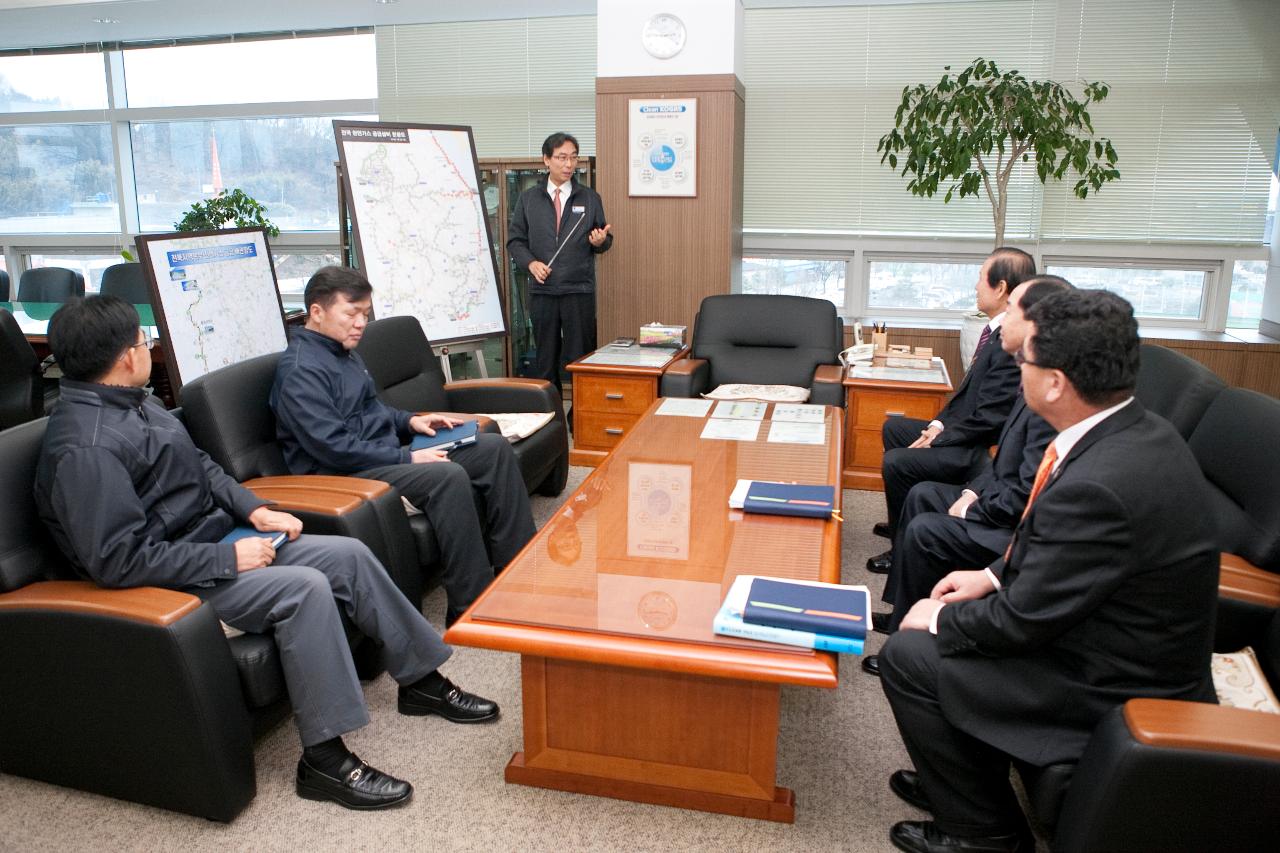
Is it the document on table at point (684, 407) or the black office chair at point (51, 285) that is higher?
the black office chair at point (51, 285)

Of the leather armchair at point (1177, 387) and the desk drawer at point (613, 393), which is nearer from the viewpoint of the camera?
the leather armchair at point (1177, 387)

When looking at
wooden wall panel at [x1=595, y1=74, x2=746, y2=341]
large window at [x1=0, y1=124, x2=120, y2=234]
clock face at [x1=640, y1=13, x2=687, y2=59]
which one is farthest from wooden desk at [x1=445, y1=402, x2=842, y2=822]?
large window at [x1=0, y1=124, x2=120, y2=234]

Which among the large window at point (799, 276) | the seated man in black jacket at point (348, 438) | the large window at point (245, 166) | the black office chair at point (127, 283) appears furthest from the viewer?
the large window at point (245, 166)

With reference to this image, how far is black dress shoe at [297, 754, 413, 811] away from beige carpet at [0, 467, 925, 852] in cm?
2

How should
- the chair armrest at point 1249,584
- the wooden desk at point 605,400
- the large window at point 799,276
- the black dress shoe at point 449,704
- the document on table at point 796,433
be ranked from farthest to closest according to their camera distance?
the large window at point 799,276 < the wooden desk at point 605,400 < the document on table at point 796,433 < the black dress shoe at point 449,704 < the chair armrest at point 1249,584

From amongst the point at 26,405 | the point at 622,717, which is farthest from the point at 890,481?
the point at 26,405

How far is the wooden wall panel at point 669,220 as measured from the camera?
5.20 metres

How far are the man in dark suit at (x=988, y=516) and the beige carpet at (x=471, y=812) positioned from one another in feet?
1.29

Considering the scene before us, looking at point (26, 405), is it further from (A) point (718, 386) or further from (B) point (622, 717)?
(B) point (622, 717)

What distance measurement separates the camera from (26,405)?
4172 mm

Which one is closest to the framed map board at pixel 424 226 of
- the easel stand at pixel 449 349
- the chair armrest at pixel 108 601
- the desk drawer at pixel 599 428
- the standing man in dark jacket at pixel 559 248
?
the easel stand at pixel 449 349

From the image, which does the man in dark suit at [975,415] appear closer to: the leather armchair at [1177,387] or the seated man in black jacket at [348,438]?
the leather armchair at [1177,387]

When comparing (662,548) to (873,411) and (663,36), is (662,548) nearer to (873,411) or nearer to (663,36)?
(873,411)

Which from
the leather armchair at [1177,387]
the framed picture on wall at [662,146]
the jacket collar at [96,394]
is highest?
the framed picture on wall at [662,146]
